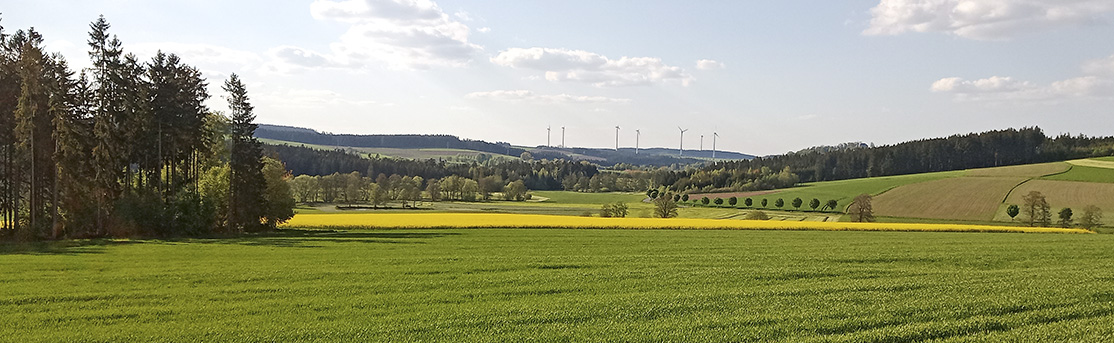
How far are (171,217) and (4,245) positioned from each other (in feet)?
31.0

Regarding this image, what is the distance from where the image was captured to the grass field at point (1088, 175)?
321 feet

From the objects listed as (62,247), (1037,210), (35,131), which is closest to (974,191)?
(1037,210)

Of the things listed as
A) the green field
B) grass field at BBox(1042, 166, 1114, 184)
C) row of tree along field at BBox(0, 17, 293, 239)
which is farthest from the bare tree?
row of tree along field at BBox(0, 17, 293, 239)

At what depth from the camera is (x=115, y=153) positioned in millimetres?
A: 45062

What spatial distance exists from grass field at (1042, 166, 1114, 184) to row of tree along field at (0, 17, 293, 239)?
11373 centimetres

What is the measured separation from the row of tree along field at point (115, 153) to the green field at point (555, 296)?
488 inches

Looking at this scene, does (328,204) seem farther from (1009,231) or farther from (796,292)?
(796,292)

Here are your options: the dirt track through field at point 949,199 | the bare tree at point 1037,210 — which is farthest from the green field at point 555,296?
the dirt track through field at point 949,199

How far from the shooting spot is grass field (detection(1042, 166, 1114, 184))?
97.9 metres

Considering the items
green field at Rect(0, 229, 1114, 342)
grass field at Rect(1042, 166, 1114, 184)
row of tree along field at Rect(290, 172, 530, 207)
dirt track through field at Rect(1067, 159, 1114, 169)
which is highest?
dirt track through field at Rect(1067, 159, 1114, 169)

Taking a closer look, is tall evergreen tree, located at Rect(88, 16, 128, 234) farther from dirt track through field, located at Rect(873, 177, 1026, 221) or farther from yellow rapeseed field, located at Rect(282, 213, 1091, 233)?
dirt track through field, located at Rect(873, 177, 1026, 221)

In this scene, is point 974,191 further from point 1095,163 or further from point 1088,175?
point 1095,163

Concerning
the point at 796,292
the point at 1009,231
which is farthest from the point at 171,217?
the point at 1009,231

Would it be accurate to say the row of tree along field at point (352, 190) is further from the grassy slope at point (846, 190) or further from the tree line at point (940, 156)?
the tree line at point (940, 156)
